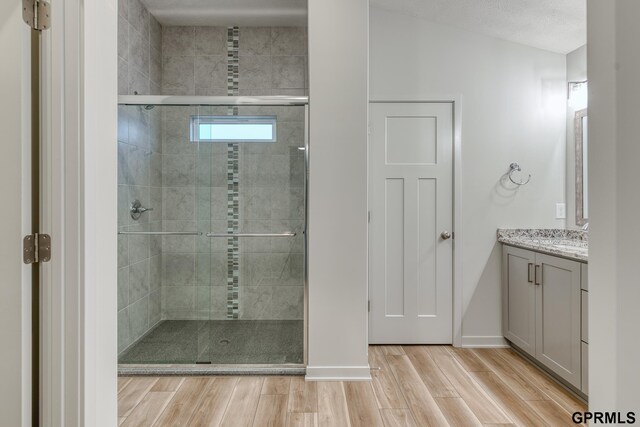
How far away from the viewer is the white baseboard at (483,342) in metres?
3.16

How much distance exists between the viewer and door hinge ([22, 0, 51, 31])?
117cm

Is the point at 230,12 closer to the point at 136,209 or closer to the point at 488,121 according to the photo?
the point at 136,209

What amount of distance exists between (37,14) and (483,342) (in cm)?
345

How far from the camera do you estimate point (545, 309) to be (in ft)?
8.38

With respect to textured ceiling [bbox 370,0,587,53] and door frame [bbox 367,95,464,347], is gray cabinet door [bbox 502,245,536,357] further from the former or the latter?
textured ceiling [bbox 370,0,587,53]

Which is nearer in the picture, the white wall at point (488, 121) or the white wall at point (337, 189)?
the white wall at point (337, 189)

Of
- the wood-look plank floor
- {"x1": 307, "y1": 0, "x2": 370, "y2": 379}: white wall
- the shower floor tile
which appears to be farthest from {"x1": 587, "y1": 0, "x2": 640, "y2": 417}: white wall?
the shower floor tile

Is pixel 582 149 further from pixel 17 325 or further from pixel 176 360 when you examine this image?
pixel 17 325

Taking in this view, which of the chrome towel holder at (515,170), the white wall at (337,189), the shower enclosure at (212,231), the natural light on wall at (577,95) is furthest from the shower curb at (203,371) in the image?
the natural light on wall at (577,95)

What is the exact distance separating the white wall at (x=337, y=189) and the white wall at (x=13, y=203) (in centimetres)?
161

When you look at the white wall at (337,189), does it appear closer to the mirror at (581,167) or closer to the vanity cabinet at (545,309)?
the vanity cabinet at (545,309)

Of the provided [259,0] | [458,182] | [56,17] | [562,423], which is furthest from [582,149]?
[56,17]

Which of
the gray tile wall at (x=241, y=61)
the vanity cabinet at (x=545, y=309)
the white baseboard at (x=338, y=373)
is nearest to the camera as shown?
the vanity cabinet at (x=545, y=309)

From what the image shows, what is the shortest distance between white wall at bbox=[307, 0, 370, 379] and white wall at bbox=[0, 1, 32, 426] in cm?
161
